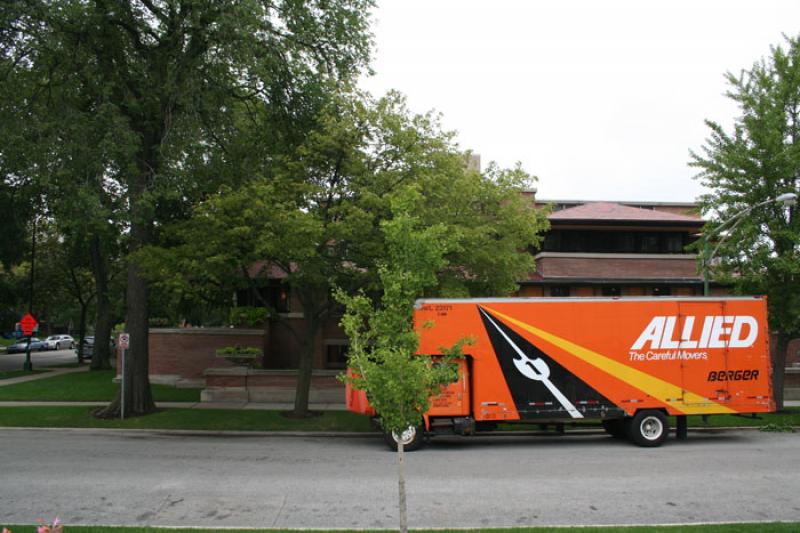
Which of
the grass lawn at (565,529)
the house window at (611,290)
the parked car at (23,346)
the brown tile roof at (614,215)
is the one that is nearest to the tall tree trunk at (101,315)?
the parked car at (23,346)

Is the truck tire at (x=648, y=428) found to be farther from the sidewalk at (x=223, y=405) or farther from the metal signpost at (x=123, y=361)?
the metal signpost at (x=123, y=361)

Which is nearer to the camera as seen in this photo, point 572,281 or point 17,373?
point 572,281

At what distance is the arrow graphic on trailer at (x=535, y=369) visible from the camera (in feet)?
50.1

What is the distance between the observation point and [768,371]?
1587 cm

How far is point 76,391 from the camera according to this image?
82.9ft

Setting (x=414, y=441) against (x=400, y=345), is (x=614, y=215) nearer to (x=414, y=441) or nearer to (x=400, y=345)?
(x=414, y=441)

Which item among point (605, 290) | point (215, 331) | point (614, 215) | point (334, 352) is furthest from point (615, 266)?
point (215, 331)

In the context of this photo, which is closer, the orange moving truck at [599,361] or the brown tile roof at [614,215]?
the orange moving truck at [599,361]

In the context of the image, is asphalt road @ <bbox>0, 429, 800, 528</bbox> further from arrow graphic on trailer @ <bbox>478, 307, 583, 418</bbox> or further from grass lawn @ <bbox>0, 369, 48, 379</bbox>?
grass lawn @ <bbox>0, 369, 48, 379</bbox>

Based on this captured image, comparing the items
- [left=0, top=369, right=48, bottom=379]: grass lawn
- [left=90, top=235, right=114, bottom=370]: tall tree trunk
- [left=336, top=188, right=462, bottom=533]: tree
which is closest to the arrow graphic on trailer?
[left=336, top=188, right=462, bottom=533]: tree

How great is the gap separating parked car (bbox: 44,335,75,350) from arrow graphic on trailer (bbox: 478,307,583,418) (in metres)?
61.5

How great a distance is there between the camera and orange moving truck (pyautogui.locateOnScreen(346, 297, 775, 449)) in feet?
49.9

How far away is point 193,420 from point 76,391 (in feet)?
29.5

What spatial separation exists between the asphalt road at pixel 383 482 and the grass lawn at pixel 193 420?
1.81 meters
